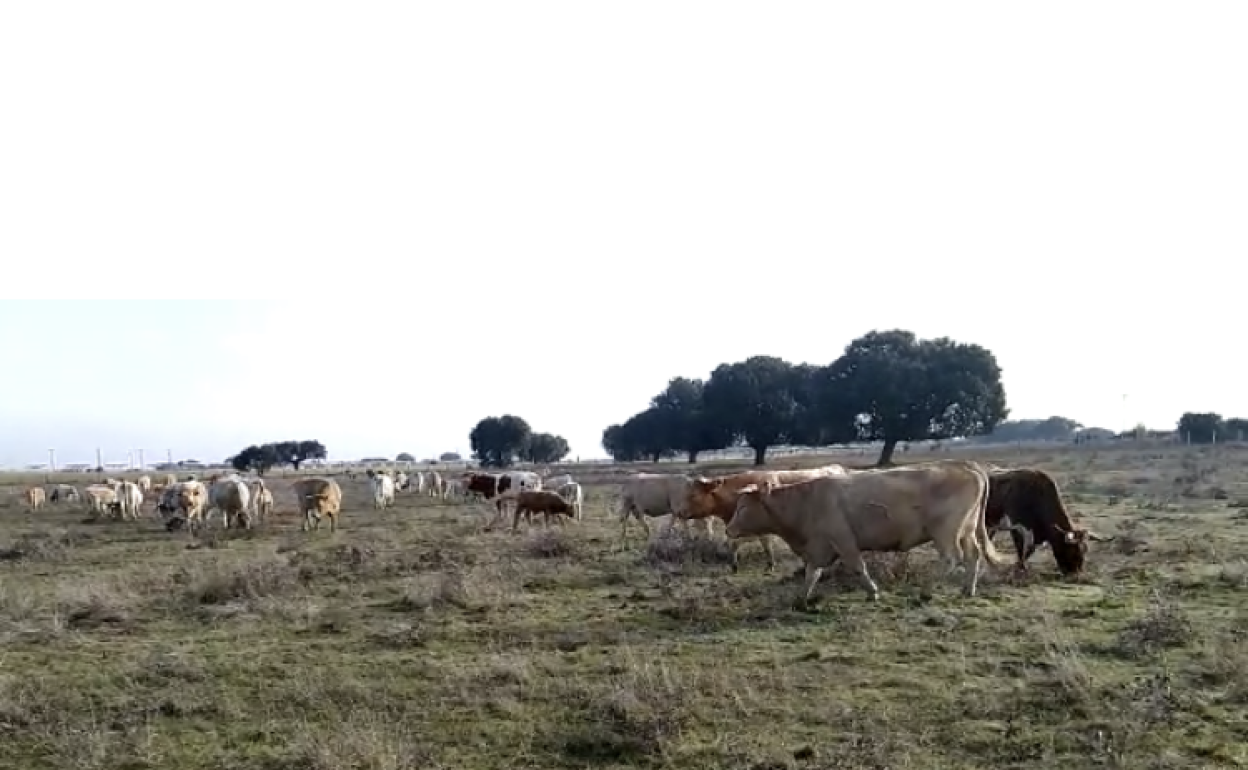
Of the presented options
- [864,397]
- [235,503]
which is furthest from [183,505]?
[864,397]

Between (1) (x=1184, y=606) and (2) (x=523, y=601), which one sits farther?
(2) (x=523, y=601)

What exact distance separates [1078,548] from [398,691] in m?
10.8

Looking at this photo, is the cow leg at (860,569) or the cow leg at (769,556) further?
the cow leg at (769,556)

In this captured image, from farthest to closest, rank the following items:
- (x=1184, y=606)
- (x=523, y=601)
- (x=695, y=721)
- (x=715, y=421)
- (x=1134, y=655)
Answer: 1. (x=715, y=421)
2. (x=523, y=601)
3. (x=1184, y=606)
4. (x=1134, y=655)
5. (x=695, y=721)

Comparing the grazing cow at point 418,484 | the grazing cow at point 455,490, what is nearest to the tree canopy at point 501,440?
the grazing cow at point 418,484

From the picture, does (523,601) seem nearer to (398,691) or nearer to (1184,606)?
(398,691)

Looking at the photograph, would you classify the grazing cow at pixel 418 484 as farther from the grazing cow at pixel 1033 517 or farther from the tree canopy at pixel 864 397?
the grazing cow at pixel 1033 517

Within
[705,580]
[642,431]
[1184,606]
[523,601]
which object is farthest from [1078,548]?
[642,431]

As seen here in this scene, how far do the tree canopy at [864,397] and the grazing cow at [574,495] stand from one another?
3570 centimetres

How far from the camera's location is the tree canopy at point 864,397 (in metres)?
69.2

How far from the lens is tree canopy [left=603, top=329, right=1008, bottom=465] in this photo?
69.2 m

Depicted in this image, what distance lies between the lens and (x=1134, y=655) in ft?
34.0

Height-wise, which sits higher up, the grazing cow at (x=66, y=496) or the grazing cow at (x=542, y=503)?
the grazing cow at (x=66, y=496)

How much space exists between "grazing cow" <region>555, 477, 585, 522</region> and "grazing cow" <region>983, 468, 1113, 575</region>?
47.3ft
